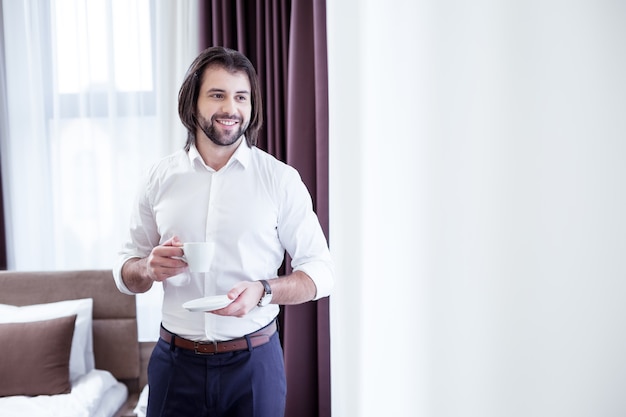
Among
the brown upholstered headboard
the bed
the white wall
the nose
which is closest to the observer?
the white wall

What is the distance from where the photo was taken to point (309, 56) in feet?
6.58

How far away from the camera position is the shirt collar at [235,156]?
1322 mm

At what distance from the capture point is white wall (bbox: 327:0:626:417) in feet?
2.47

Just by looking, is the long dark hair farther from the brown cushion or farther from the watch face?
the brown cushion

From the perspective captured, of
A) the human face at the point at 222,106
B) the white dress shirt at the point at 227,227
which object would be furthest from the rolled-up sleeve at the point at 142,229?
the human face at the point at 222,106

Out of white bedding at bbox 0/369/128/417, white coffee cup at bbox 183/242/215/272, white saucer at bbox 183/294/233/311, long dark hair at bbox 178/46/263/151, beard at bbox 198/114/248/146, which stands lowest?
white bedding at bbox 0/369/128/417

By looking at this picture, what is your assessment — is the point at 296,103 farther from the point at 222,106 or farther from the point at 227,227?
the point at 227,227

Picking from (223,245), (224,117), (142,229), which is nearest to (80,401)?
(142,229)

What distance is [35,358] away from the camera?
1.84 meters

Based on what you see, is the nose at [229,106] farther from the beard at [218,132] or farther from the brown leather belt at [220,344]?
the brown leather belt at [220,344]

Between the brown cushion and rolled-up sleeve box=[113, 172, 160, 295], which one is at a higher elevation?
rolled-up sleeve box=[113, 172, 160, 295]

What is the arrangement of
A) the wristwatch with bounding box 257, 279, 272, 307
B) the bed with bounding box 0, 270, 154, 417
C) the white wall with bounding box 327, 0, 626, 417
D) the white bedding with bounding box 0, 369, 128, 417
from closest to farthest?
the white wall with bounding box 327, 0, 626, 417 < the wristwatch with bounding box 257, 279, 272, 307 < the white bedding with bounding box 0, 369, 128, 417 < the bed with bounding box 0, 270, 154, 417

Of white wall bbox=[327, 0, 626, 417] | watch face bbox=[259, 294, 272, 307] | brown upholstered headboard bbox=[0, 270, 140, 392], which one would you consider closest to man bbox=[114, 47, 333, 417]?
watch face bbox=[259, 294, 272, 307]

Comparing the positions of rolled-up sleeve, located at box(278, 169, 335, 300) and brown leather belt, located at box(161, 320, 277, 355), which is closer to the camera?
brown leather belt, located at box(161, 320, 277, 355)
